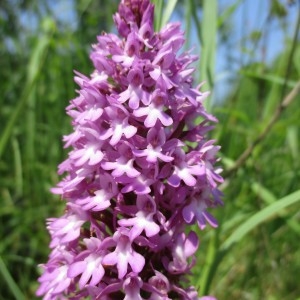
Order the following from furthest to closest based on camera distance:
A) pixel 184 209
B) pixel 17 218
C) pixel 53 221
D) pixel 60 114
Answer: pixel 60 114 → pixel 17 218 → pixel 53 221 → pixel 184 209

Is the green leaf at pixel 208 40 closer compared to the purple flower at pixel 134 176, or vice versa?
the purple flower at pixel 134 176

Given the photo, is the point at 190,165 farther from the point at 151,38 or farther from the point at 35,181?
the point at 35,181

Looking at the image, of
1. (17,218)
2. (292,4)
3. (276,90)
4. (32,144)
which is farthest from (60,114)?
(292,4)

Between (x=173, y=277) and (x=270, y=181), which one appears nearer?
(x=173, y=277)

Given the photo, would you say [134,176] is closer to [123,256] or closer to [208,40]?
[123,256]

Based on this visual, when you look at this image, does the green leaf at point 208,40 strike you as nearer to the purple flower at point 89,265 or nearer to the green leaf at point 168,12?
the green leaf at point 168,12

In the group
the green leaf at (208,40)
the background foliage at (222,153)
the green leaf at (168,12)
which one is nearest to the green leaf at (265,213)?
the background foliage at (222,153)
